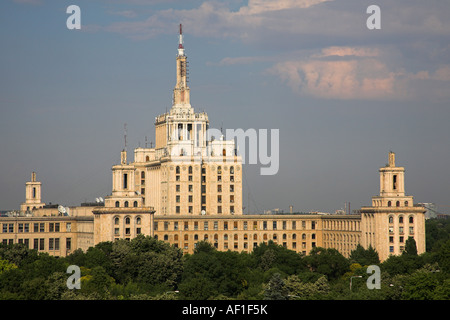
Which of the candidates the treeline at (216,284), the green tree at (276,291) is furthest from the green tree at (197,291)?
the green tree at (276,291)

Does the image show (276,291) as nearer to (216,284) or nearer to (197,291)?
(197,291)

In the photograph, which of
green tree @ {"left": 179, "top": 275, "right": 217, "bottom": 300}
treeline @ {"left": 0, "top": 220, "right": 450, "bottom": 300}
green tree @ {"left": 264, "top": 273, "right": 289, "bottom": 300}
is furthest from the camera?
green tree @ {"left": 179, "top": 275, "right": 217, "bottom": 300}

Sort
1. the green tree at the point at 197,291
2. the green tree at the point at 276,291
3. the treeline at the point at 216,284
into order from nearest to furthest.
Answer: the green tree at the point at 276,291 < the treeline at the point at 216,284 < the green tree at the point at 197,291

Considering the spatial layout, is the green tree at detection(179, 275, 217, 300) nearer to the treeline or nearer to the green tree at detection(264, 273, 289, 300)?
the treeline

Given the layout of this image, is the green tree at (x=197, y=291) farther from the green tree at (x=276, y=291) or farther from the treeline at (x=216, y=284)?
the green tree at (x=276, y=291)

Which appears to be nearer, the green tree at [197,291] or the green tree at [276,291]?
the green tree at [276,291]

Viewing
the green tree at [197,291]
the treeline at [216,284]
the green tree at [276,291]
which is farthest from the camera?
the green tree at [197,291]

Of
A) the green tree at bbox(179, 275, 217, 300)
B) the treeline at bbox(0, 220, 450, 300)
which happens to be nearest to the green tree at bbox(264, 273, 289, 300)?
the treeline at bbox(0, 220, 450, 300)

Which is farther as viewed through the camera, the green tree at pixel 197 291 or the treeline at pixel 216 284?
the green tree at pixel 197 291

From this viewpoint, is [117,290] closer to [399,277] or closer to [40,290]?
[40,290]

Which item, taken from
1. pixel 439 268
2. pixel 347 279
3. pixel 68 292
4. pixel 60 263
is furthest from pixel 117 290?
pixel 439 268

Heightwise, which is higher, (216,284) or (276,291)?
(216,284)

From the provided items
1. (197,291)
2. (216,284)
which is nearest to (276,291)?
(197,291)
